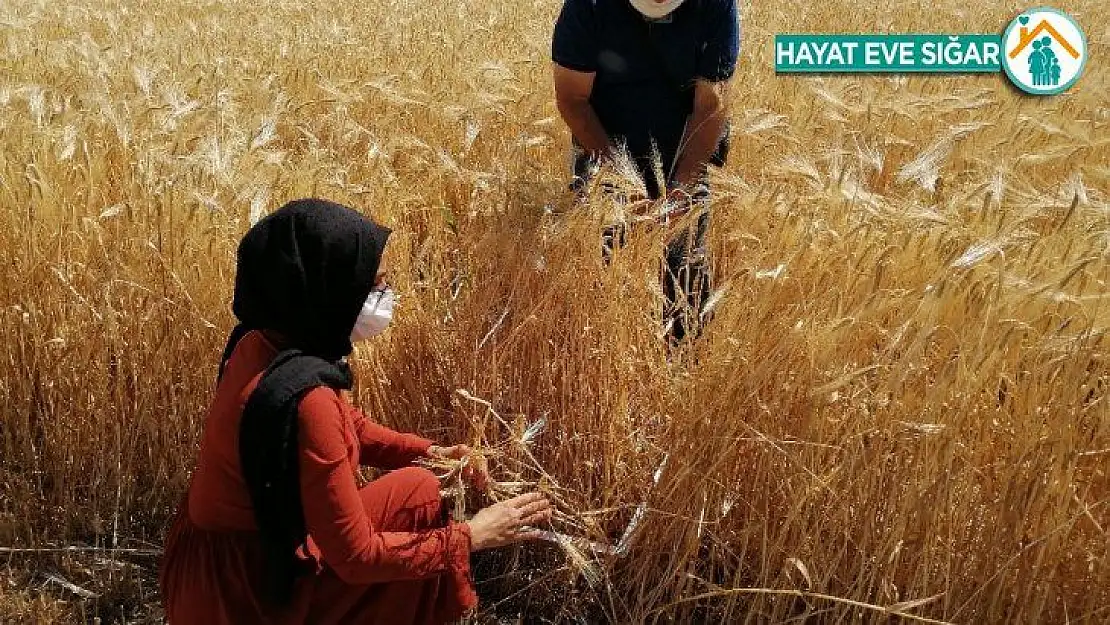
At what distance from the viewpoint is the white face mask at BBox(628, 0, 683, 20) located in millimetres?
2143

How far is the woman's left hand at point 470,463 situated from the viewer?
61.9 inches

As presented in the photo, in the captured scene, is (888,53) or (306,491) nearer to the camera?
(306,491)

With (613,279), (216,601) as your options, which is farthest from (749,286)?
(216,601)

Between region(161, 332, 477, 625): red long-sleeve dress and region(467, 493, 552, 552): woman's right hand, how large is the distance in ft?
0.08

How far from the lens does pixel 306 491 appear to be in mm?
1318

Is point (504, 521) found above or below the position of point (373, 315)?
below

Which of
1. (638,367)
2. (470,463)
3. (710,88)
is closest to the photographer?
(470,463)

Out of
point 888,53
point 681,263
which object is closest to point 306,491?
point 681,263

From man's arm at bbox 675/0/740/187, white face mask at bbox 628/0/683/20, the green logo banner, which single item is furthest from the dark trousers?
the green logo banner

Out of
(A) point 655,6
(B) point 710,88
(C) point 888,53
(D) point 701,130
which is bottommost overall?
(D) point 701,130

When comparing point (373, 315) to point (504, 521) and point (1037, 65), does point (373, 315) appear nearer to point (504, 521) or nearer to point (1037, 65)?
point (504, 521)

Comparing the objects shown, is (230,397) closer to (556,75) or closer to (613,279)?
(613,279)

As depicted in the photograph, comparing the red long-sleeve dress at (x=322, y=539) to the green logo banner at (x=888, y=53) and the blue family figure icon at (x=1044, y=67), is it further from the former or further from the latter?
the blue family figure icon at (x=1044, y=67)

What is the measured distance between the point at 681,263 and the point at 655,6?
1.99 feet
